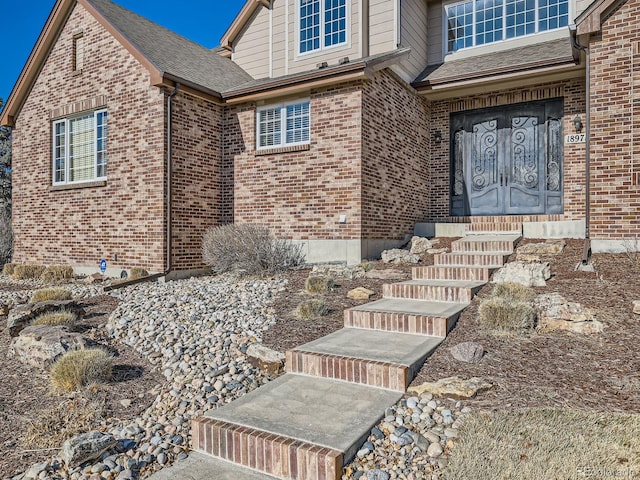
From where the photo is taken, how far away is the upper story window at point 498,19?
10.5 metres

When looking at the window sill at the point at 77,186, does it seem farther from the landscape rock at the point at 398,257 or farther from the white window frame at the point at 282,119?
the landscape rock at the point at 398,257

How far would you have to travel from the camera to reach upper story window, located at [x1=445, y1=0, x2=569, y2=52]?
1051 centimetres

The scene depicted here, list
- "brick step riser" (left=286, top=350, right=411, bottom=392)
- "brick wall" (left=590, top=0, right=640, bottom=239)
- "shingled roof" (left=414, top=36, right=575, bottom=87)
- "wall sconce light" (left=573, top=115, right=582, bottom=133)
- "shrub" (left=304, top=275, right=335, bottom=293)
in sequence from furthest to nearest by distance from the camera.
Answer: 1. "wall sconce light" (left=573, top=115, right=582, bottom=133)
2. "shingled roof" (left=414, top=36, right=575, bottom=87)
3. "brick wall" (left=590, top=0, right=640, bottom=239)
4. "shrub" (left=304, top=275, right=335, bottom=293)
5. "brick step riser" (left=286, top=350, right=411, bottom=392)

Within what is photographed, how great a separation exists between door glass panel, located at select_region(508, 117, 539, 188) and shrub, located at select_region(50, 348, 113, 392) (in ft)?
31.9

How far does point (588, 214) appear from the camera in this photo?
25.0ft

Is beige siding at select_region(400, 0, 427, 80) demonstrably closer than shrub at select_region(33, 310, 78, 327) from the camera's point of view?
No

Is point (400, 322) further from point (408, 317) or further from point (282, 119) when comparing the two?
point (282, 119)

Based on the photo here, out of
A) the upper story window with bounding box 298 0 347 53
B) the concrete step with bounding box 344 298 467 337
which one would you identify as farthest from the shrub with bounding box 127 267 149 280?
the upper story window with bounding box 298 0 347 53

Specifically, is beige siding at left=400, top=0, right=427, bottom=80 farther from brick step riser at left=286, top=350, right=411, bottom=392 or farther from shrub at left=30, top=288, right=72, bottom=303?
shrub at left=30, top=288, right=72, bottom=303

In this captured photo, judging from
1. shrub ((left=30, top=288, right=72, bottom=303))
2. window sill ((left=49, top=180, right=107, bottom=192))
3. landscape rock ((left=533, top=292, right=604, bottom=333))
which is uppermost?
window sill ((left=49, top=180, right=107, bottom=192))

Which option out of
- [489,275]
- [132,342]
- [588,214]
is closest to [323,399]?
[132,342]

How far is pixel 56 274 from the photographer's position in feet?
34.7

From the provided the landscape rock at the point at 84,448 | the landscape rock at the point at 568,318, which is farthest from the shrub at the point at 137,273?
the landscape rock at the point at 568,318

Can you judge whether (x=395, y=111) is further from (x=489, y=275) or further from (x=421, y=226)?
(x=489, y=275)
